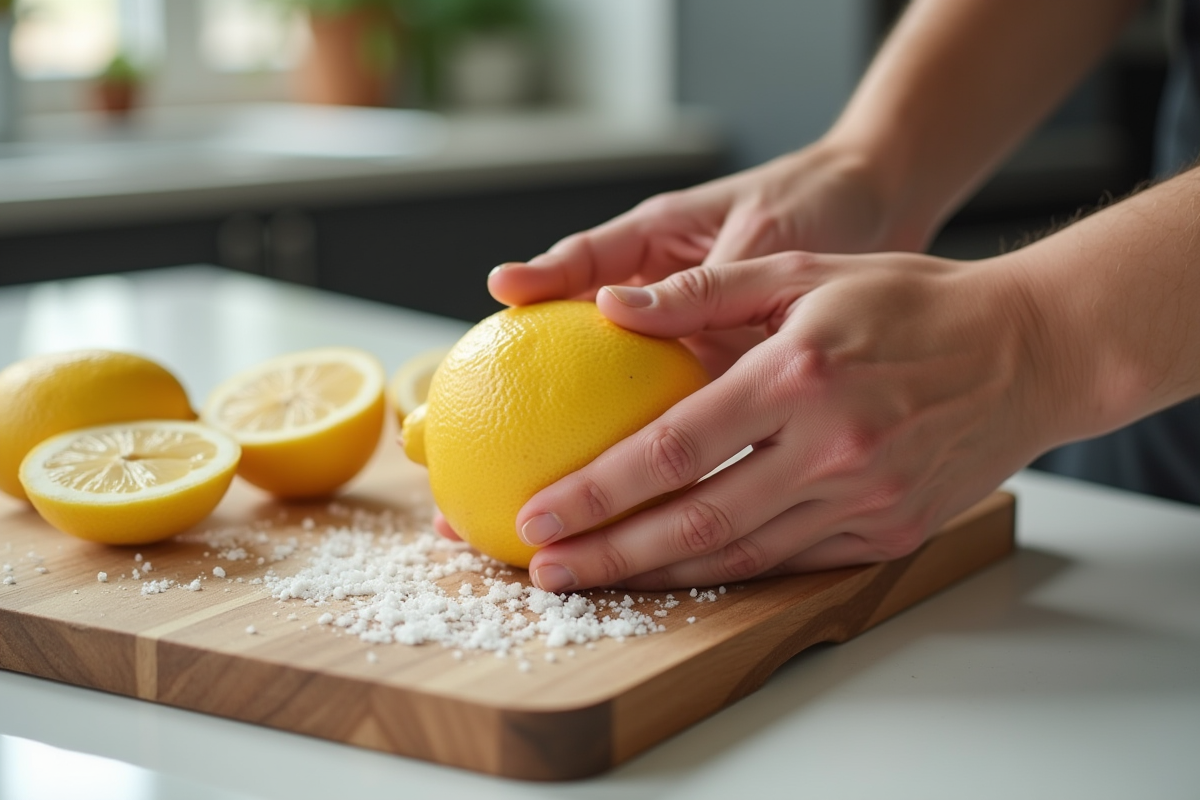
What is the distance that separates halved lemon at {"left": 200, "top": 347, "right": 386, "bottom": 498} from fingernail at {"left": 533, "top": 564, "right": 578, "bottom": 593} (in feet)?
0.93

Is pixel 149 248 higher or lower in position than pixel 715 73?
lower

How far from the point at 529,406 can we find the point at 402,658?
194 millimetres

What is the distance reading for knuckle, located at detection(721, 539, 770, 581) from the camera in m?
0.86

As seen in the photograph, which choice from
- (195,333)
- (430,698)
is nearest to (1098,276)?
(430,698)

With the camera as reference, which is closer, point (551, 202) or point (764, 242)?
point (764, 242)

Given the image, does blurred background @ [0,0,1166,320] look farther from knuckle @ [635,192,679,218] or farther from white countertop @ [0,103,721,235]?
knuckle @ [635,192,679,218]

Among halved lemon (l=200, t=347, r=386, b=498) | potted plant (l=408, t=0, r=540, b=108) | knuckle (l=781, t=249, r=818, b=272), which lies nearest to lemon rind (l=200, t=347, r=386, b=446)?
halved lemon (l=200, t=347, r=386, b=498)

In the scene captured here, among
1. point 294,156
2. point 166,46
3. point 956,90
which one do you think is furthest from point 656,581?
point 166,46

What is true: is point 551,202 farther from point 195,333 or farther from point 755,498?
point 755,498

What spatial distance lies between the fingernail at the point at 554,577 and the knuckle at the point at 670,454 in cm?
9

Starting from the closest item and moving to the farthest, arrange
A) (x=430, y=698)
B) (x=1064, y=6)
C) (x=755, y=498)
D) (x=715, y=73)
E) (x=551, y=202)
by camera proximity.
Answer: (x=430, y=698) → (x=755, y=498) → (x=1064, y=6) → (x=551, y=202) → (x=715, y=73)

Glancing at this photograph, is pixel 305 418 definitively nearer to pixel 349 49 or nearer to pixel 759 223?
pixel 759 223

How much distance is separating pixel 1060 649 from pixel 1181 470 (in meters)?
0.74

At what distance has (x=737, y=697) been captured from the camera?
2.59ft
